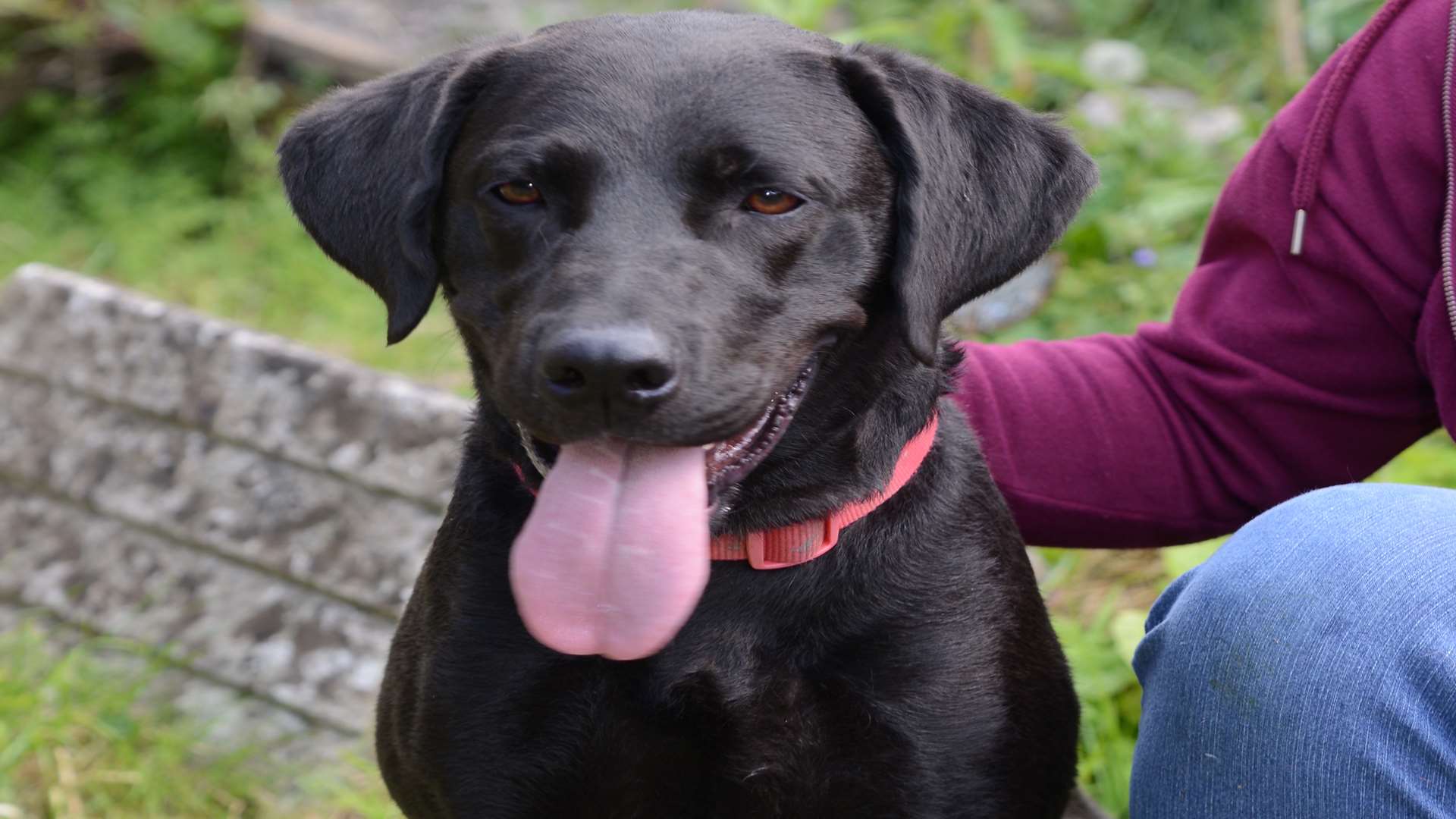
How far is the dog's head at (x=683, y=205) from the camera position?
1835 mm

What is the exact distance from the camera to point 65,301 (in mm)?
4051

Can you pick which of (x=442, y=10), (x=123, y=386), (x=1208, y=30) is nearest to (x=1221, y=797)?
(x=123, y=386)

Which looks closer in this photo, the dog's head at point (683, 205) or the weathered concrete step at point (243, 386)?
the dog's head at point (683, 205)

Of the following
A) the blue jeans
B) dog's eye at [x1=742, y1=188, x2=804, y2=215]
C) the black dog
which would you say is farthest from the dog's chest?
dog's eye at [x1=742, y1=188, x2=804, y2=215]

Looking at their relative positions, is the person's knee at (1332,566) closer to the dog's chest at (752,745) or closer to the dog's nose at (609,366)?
the dog's chest at (752,745)

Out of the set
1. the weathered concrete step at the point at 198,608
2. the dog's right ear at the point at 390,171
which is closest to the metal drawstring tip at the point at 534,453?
the dog's right ear at the point at 390,171

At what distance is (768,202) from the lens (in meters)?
1.99

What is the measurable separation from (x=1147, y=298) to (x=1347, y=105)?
75.2 inches

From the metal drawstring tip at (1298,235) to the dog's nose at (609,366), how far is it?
1173 millimetres

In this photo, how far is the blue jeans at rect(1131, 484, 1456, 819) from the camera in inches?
72.1

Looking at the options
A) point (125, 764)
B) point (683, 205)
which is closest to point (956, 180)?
point (683, 205)

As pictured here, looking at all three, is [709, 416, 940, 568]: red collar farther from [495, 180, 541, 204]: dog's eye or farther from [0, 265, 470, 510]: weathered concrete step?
[0, 265, 470, 510]: weathered concrete step

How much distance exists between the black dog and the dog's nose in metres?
0.09

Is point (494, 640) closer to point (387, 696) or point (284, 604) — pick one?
point (387, 696)
